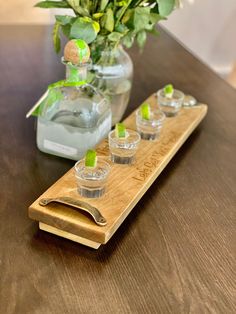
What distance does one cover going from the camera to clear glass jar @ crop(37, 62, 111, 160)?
914mm

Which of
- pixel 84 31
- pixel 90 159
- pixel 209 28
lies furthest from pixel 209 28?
pixel 90 159

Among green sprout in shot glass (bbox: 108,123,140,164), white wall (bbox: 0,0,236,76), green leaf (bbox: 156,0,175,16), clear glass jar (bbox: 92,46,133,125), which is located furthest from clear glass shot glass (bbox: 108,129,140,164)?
white wall (bbox: 0,0,236,76)

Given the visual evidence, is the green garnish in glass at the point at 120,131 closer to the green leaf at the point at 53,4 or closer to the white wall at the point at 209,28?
the green leaf at the point at 53,4

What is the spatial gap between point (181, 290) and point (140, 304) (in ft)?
0.21

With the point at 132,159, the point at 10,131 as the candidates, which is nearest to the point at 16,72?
the point at 10,131

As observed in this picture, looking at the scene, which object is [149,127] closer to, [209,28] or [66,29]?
[66,29]

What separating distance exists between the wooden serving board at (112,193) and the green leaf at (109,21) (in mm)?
204

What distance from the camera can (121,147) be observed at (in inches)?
34.9

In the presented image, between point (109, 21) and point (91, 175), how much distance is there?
0.31 m

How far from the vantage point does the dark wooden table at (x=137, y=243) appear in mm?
649

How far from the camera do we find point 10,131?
102 centimetres

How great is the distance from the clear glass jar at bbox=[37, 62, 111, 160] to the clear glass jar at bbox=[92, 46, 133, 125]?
0.10 meters

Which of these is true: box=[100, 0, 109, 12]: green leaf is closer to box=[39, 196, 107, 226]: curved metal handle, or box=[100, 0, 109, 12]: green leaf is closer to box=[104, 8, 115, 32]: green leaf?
box=[104, 8, 115, 32]: green leaf

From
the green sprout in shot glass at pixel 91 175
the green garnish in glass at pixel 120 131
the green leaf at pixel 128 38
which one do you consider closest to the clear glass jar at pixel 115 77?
the green leaf at pixel 128 38
